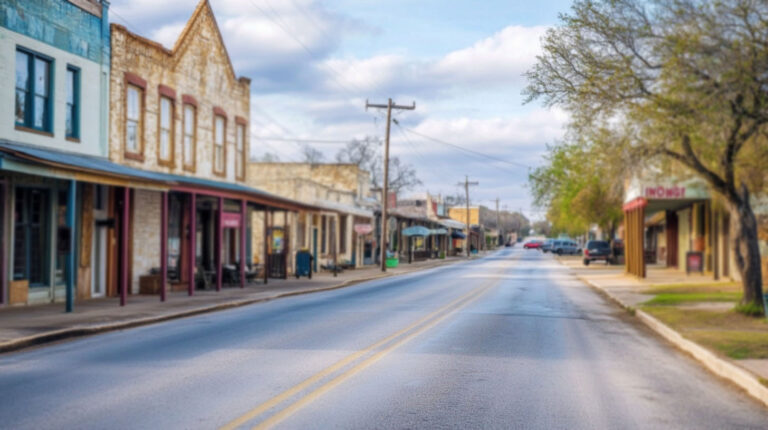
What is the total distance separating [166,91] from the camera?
82.9 feet

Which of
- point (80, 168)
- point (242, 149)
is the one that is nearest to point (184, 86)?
point (242, 149)

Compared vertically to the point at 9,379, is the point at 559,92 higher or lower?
higher

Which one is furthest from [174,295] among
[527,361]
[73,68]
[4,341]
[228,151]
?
[527,361]

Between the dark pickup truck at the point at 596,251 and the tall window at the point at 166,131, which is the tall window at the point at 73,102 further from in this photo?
the dark pickup truck at the point at 596,251

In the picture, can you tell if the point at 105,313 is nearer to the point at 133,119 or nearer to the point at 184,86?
the point at 133,119

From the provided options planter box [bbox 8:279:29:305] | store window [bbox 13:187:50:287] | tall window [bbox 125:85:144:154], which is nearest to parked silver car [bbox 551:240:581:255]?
tall window [bbox 125:85:144:154]

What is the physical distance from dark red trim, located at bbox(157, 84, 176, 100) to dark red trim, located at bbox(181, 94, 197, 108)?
25.8 inches

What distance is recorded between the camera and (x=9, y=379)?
9531mm

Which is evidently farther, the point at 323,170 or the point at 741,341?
the point at 323,170

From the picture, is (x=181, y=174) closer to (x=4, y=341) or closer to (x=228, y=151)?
(x=228, y=151)

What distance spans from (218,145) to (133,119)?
6.51 metres

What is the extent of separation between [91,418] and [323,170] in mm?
49102

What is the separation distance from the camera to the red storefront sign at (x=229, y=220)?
25.4m

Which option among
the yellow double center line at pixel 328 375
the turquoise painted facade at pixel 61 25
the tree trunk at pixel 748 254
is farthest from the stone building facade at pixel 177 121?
the tree trunk at pixel 748 254
